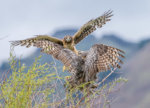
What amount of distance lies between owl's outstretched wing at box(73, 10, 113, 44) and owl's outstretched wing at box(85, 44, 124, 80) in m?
1.43

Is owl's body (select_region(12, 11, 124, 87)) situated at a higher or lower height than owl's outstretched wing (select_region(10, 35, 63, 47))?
lower

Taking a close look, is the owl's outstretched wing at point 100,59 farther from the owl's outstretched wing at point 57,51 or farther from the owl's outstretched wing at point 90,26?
the owl's outstretched wing at point 90,26

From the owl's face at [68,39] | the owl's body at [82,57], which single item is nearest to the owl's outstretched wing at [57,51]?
the owl's body at [82,57]

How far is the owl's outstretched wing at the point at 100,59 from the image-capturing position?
4.19 meters

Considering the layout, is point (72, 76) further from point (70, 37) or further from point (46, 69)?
point (70, 37)

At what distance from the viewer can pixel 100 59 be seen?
4.57 metres

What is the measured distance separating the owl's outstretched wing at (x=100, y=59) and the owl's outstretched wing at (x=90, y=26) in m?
1.43

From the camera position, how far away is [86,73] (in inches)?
162

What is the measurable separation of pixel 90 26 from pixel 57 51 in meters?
1.58

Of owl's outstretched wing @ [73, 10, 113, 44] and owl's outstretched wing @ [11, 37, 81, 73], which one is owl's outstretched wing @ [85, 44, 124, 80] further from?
owl's outstretched wing @ [73, 10, 113, 44]

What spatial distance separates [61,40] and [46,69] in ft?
8.82

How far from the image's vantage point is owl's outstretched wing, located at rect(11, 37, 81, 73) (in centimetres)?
432

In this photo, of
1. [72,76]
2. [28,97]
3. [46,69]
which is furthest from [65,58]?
[28,97]

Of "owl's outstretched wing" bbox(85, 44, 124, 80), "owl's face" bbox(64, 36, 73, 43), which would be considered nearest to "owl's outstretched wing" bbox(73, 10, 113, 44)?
"owl's face" bbox(64, 36, 73, 43)
